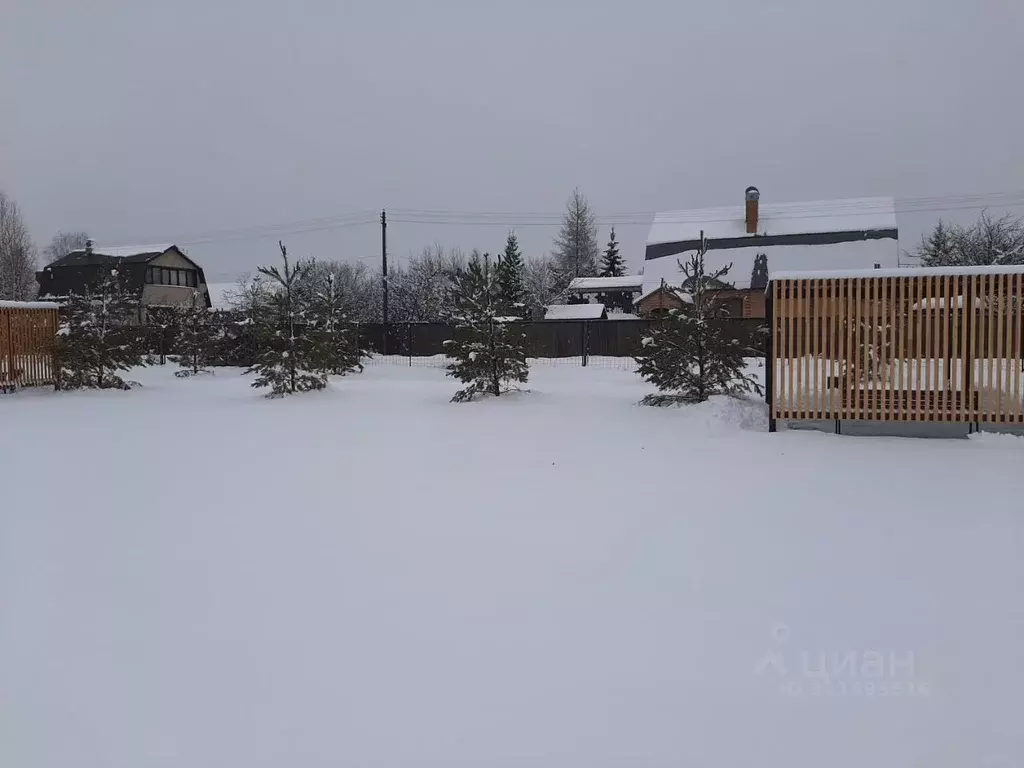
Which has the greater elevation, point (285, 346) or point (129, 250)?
point (129, 250)

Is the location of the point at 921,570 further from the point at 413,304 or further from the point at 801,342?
the point at 413,304

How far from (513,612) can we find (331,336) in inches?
568

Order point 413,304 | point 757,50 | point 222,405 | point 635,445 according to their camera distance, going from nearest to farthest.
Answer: point 757,50, point 635,445, point 222,405, point 413,304

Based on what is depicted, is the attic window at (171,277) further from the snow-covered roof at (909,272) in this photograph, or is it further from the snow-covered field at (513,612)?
the snow-covered roof at (909,272)

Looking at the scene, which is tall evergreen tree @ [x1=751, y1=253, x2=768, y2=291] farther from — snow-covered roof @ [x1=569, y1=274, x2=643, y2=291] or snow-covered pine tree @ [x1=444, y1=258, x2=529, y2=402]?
snow-covered pine tree @ [x1=444, y1=258, x2=529, y2=402]

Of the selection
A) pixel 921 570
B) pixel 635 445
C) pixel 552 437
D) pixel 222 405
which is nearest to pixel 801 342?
pixel 635 445

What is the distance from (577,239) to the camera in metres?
A: 54.2

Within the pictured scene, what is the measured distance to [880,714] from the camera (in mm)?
2625

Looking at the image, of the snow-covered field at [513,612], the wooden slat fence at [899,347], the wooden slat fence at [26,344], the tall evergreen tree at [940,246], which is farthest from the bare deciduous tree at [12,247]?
the tall evergreen tree at [940,246]

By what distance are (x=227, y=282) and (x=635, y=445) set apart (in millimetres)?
58228

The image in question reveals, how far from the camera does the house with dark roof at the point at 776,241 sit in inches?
1239

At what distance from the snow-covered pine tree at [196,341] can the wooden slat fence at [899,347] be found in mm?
17786

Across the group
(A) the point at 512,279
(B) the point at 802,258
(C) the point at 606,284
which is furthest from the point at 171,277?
(B) the point at 802,258

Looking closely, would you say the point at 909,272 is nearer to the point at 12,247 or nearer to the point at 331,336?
the point at 331,336
